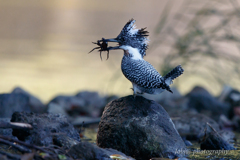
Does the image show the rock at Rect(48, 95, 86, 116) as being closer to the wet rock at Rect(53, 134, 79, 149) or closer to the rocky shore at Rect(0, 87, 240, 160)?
the rocky shore at Rect(0, 87, 240, 160)

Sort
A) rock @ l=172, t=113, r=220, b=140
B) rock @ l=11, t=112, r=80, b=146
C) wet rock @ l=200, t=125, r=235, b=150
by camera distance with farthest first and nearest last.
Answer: rock @ l=172, t=113, r=220, b=140
wet rock @ l=200, t=125, r=235, b=150
rock @ l=11, t=112, r=80, b=146

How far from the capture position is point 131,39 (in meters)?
4.88

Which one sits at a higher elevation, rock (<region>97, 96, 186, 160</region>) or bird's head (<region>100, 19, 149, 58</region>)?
bird's head (<region>100, 19, 149, 58</region>)

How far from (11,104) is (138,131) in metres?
2.93

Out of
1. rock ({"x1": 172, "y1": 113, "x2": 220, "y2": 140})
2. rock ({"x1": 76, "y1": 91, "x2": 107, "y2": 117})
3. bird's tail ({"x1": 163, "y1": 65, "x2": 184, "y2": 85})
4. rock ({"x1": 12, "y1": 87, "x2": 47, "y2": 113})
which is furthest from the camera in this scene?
rock ({"x1": 76, "y1": 91, "x2": 107, "y2": 117})

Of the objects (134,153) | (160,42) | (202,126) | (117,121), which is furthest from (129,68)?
(160,42)

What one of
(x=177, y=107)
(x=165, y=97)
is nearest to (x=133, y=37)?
(x=177, y=107)

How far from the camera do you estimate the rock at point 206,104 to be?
785 centimetres

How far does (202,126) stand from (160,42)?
2.31 meters

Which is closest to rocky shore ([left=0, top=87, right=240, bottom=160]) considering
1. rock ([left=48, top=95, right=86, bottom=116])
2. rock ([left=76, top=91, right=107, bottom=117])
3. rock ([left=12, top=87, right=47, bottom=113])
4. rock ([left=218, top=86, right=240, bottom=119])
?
rock ([left=12, top=87, right=47, bottom=113])

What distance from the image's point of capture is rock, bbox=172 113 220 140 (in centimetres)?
611

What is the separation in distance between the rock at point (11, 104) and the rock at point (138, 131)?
2.32 meters

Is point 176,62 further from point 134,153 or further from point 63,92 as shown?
point 134,153

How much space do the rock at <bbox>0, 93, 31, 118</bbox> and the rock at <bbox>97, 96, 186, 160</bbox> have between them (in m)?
2.32
